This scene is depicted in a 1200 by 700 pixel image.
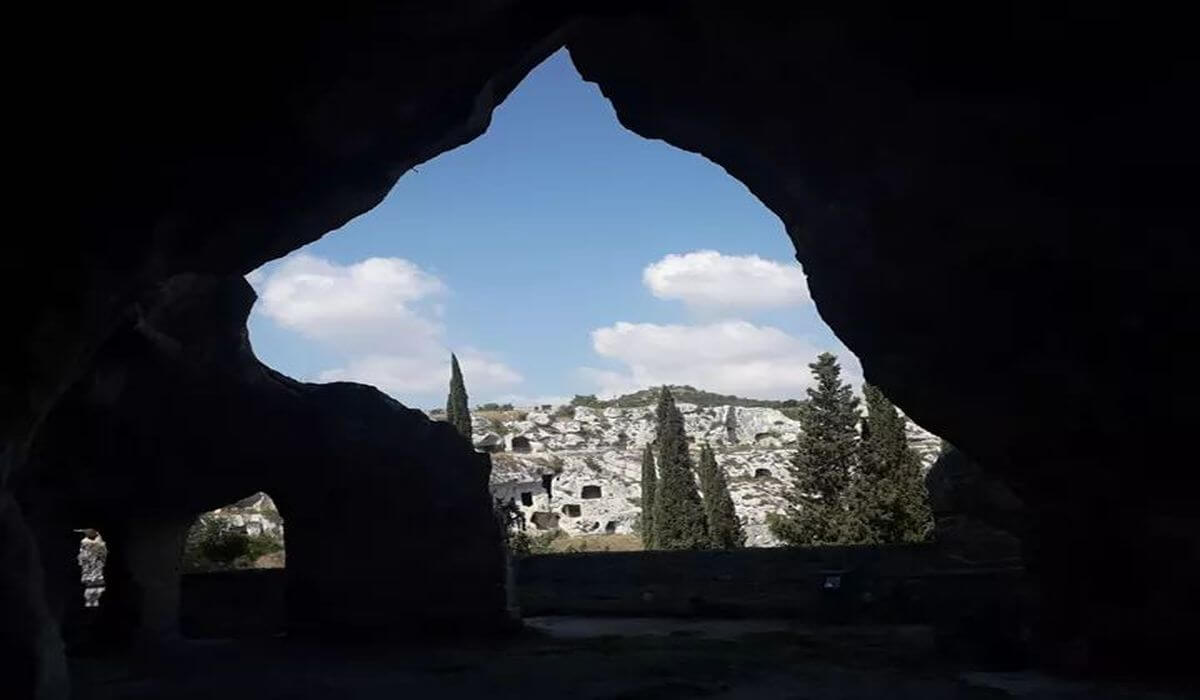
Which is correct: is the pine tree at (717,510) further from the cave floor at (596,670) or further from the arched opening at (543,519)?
the cave floor at (596,670)

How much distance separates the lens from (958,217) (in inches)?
392

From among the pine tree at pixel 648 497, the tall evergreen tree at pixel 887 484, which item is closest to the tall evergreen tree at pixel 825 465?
the tall evergreen tree at pixel 887 484

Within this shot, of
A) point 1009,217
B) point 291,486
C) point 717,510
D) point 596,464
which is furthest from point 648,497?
point 1009,217

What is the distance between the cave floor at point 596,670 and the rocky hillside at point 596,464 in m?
36.7

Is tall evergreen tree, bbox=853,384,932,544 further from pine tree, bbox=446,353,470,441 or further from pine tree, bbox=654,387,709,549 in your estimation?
pine tree, bbox=446,353,470,441

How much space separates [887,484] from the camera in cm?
3362

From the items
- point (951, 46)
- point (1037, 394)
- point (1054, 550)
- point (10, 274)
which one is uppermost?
point (951, 46)

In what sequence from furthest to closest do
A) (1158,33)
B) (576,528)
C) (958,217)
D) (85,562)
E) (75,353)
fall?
1. (576,528)
2. (85,562)
3. (958,217)
4. (75,353)
5. (1158,33)

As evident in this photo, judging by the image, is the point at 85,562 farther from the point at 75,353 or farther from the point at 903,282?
the point at 903,282

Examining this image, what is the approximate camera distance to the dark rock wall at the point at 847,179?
310 inches

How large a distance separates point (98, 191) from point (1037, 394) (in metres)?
9.78

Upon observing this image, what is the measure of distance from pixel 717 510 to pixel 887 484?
1032 centimetres

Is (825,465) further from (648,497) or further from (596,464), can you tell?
(596,464)

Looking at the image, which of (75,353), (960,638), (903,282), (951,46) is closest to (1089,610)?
(960,638)
